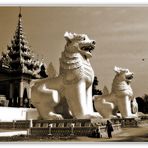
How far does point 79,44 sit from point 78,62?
0.20 metres

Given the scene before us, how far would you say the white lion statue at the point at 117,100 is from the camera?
14.1 feet

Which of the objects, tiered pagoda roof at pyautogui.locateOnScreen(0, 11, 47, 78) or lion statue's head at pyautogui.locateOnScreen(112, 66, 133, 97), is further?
tiered pagoda roof at pyautogui.locateOnScreen(0, 11, 47, 78)

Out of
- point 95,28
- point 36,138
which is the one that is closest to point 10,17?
point 95,28

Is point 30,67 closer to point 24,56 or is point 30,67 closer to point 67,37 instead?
point 24,56

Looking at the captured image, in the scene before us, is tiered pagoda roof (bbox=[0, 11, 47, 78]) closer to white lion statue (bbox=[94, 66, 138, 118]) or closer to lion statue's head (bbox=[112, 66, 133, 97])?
white lion statue (bbox=[94, 66, 138, 118])

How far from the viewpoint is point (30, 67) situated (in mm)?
5340

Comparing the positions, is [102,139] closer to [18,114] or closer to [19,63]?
[18,114]

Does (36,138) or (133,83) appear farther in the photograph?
(133,83)

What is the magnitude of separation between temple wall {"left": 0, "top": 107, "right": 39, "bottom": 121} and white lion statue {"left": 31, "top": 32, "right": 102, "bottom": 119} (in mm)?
261

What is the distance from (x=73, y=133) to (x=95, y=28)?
115 cm

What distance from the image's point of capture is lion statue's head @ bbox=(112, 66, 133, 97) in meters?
3.86

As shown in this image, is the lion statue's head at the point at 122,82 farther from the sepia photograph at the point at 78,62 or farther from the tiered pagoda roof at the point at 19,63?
the tiered pagoda roof at the point at 19,63

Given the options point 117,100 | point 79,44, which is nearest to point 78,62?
point 79,44

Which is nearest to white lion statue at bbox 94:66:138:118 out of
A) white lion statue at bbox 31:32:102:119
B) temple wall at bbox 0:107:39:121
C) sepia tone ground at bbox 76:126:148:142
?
white lion statue at bbox 31:32:102:119
